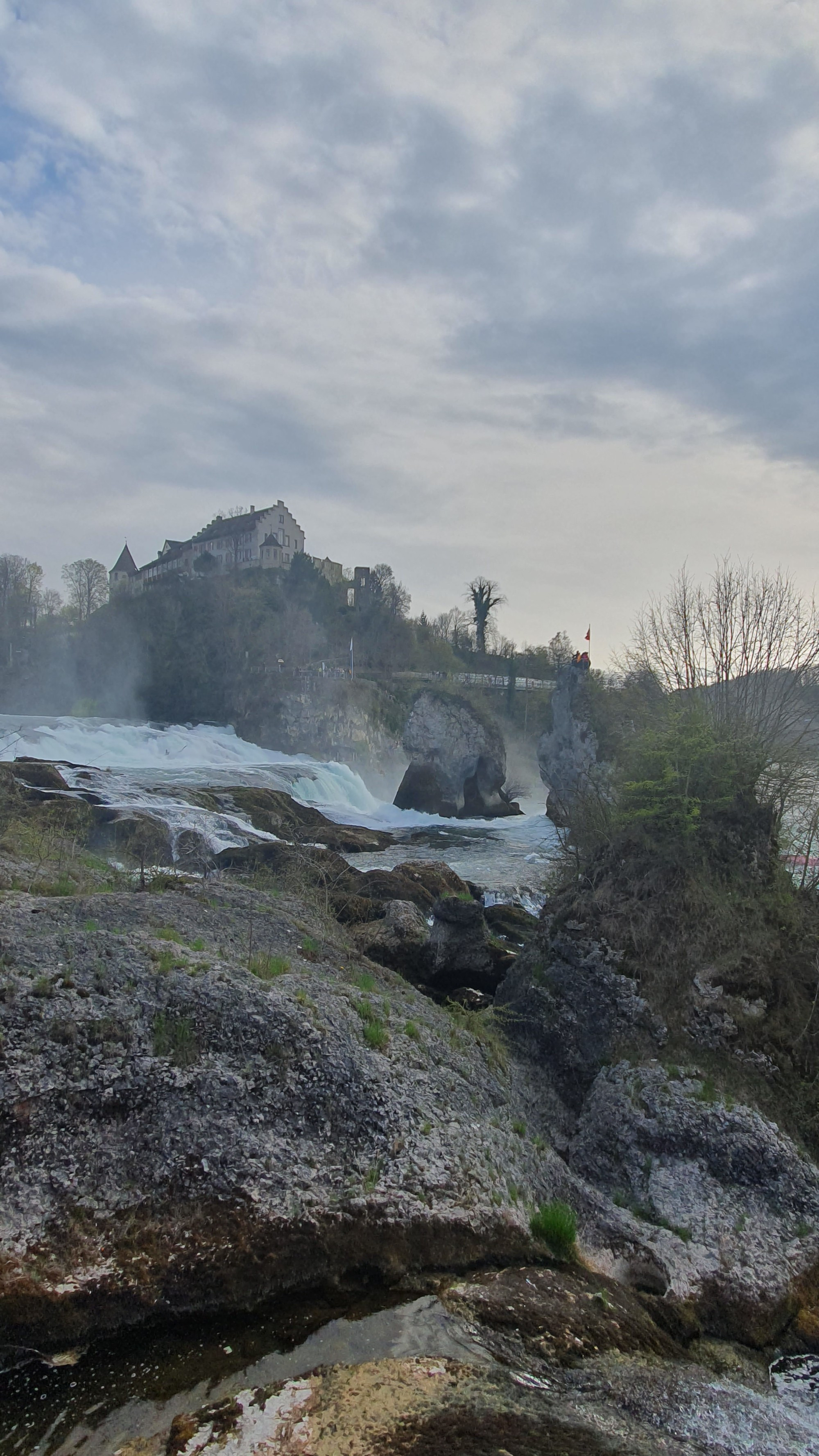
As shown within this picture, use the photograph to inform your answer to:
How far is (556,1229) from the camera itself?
6.25 metres

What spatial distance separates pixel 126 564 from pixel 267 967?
107m

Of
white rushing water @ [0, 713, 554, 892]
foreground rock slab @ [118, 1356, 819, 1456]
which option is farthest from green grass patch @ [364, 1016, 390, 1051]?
white rushing water @ [0, 713, 554, 892]

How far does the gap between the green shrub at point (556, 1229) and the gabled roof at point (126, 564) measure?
107 m

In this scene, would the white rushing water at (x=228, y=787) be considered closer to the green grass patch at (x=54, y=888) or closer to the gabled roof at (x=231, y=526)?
the green grass patch at (x=54, y=888)

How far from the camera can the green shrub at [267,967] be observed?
787 cm

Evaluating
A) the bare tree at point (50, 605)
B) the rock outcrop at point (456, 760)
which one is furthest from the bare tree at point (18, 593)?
the rock outcrop at point (456, 760)

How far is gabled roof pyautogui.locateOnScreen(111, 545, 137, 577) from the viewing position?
344 ft

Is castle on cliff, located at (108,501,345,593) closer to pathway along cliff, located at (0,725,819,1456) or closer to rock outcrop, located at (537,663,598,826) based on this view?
rock outcrop, located at (537,663,598,826)

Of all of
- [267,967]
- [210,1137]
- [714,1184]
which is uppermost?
[267,967]

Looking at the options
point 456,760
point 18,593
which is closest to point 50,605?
point 18,593

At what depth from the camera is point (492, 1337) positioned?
5.03 m

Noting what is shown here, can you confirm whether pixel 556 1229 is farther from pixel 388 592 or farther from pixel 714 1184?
pixel 388 592

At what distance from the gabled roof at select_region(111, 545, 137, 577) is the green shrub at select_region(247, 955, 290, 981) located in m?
104

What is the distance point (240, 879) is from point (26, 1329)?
1053 centimetres
